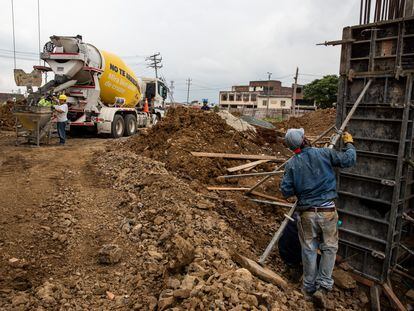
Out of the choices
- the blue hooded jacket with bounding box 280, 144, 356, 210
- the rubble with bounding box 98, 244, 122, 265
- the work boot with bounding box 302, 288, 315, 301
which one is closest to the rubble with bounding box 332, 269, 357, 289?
the work boot with bounding box 302, 288, 315, 301

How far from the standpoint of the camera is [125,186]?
667 centimetres

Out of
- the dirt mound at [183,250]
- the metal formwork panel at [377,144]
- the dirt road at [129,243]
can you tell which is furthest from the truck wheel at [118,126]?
the metal formwork panel at [377,144]

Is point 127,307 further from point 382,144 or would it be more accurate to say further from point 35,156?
point 35,156

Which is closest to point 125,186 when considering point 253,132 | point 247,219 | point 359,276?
point 247,219

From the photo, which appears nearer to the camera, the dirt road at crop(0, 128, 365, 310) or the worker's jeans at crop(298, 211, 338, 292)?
the dirt road at crop(0, 128, 365, 310)

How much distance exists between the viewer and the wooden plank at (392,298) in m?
4.80

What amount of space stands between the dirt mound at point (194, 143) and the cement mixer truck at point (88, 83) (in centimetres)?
294

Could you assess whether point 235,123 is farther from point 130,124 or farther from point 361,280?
point 361,280

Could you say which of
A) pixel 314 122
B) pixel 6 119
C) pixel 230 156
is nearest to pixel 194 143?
pixel 230 156

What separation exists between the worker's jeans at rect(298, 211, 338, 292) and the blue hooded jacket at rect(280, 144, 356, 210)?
174mm

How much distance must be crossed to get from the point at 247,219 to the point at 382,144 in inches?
95.1

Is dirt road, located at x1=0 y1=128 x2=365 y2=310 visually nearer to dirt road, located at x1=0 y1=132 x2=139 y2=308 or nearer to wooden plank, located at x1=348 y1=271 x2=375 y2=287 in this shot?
dirt road, located at x1=0 y1=132 x2=139 y2=308

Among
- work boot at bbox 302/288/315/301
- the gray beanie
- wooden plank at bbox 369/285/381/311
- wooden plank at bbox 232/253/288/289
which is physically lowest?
wooden plank at bbox 369/285/381/311

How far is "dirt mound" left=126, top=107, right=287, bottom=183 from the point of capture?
26.1 feet
